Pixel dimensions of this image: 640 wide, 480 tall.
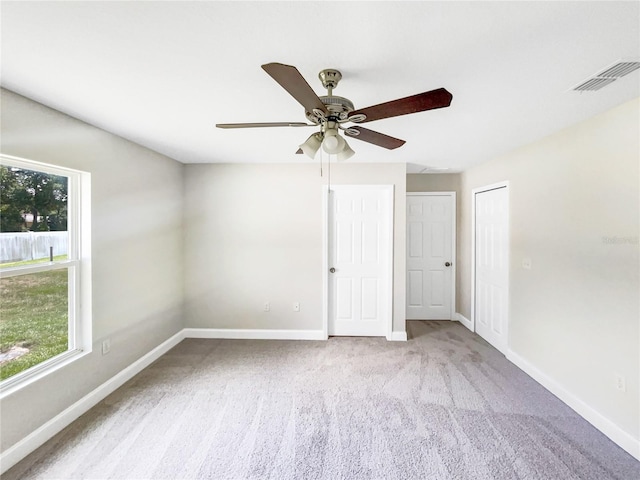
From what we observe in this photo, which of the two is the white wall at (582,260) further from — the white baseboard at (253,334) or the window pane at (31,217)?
the window pane at (31,217)

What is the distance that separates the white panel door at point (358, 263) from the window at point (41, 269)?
8.39ft

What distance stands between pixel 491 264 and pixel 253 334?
10.4 ft

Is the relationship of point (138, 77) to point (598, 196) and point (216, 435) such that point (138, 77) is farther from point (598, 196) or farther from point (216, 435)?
point (598, 196)

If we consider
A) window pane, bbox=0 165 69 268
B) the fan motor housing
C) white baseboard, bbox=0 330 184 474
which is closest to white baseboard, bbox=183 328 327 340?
white baseboard, bbox=0 330 184 474

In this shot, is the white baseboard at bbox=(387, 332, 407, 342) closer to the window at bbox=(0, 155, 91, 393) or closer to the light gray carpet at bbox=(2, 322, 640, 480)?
the light gray carpet at bbox=(2, 322, 640, 480)

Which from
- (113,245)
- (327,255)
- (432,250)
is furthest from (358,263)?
(113,245)

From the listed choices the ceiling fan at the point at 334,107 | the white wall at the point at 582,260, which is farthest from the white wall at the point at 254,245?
the ceiling fan at the point at 334,107

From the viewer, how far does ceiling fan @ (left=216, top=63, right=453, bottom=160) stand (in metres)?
1.14

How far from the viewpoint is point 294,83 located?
44.9 inches

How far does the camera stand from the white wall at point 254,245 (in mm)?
3662

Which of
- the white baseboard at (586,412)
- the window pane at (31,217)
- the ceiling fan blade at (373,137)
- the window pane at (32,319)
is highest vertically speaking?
the ceiling fan blade at (373,137)

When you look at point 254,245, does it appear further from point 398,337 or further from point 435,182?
point 435,182

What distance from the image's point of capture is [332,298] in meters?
3.78

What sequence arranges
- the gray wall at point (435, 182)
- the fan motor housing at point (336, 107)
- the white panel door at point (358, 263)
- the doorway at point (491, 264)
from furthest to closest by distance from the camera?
the gray wall at point (435, 182)
the white panel door at point (358, 263)
the doorway at point (491, 264)
the fan motor housing at point (336, 107)
